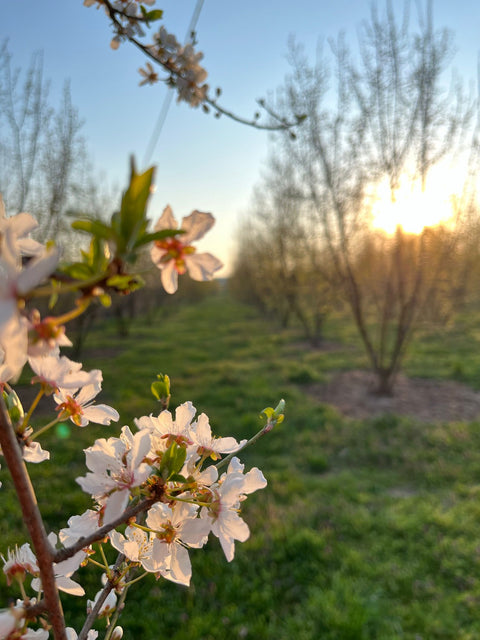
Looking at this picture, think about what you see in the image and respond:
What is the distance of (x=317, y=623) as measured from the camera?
93.8 inches

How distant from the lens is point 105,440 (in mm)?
635

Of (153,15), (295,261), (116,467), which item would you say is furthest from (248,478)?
(295,261)

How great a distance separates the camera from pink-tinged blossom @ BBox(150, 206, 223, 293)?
0.50 metres

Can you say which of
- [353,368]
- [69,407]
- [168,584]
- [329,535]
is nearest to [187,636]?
[168,584]

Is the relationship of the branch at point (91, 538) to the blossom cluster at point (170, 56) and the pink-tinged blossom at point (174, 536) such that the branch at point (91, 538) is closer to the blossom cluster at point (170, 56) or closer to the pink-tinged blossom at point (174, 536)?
the pink-tinged blossom at point (174, 536)

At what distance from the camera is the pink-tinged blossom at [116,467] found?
554 mm

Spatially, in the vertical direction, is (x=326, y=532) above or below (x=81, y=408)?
below

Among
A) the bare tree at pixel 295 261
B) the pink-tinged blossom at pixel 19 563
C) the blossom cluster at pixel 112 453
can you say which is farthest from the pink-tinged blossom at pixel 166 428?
the bare tree at pixel 295 261

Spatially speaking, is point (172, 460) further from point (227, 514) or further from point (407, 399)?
point (407, 399)

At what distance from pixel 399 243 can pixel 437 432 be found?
2146 millimetres

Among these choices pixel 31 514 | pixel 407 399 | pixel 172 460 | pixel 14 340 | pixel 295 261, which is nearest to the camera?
pixel 14 340

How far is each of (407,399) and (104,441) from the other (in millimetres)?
5790

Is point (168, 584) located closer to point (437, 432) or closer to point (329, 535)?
point (329, 535)

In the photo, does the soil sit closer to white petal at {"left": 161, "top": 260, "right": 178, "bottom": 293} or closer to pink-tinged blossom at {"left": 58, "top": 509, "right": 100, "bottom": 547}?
pink-tinged blossom at {"left": 58, "top": 509, "right": 100, "bottom": 547}
